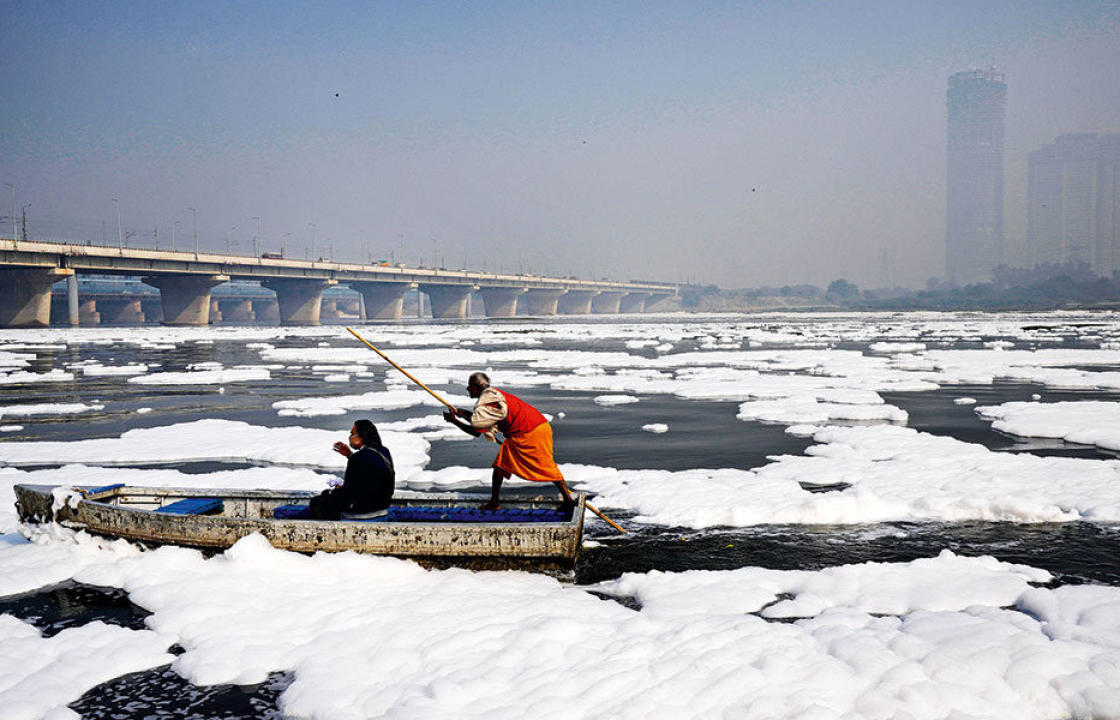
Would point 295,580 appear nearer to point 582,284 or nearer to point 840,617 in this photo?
point 840,617

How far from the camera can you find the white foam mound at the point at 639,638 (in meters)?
5.02

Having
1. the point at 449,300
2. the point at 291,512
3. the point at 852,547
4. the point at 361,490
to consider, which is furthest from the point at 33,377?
the point at 449,300

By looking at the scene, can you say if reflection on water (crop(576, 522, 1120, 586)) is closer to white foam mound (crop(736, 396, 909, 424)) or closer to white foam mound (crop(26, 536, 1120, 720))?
white foam mound (crop(26, 536, 1120, 720))

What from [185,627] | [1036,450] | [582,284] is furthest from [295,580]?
[582,284]

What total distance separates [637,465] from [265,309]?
184 meters

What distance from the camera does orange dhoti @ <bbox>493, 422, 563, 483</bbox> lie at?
7844 mm

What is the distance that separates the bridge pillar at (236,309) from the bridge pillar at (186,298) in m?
78.8

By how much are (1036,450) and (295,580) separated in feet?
40.4

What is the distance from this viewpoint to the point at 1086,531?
8.74 meters

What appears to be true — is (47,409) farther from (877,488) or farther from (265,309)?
(265,309)

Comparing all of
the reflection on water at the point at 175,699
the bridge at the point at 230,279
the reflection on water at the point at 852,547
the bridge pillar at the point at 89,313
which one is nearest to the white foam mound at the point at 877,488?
the reflection on water at the point at 852,547

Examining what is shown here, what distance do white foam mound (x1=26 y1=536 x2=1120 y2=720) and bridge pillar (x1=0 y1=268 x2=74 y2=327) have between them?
246ft

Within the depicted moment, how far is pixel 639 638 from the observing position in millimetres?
5957

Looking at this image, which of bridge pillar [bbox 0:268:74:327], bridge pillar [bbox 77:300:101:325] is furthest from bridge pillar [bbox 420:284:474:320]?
bridge pillar [bbox 0:268:74:327]
